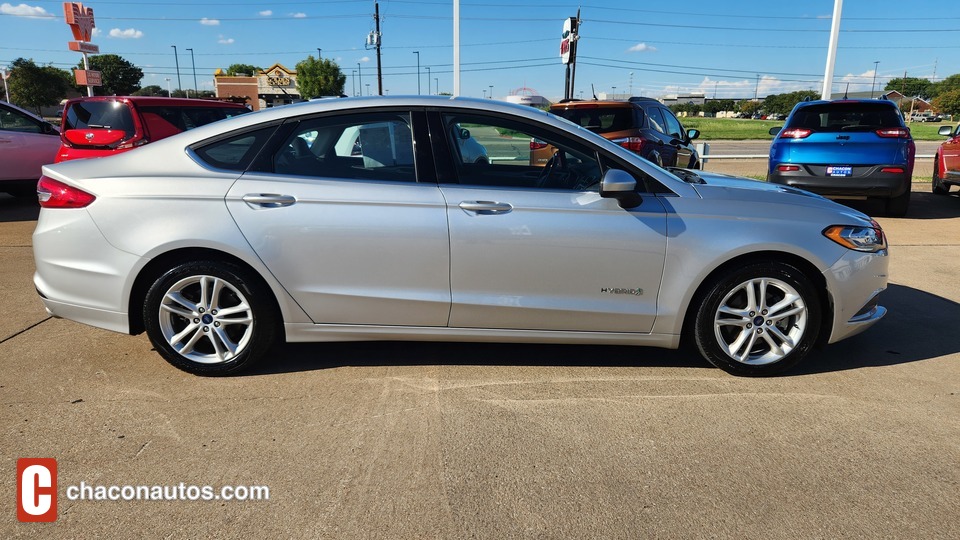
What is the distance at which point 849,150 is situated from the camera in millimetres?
8430

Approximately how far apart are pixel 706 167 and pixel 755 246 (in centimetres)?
1451

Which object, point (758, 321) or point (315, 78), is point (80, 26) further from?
point (315, 78)

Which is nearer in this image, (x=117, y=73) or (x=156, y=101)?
(x=156, y=101)

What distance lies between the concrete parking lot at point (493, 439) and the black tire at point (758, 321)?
14cm

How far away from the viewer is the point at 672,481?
103 inches

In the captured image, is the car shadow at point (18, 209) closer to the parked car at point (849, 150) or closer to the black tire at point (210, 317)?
the black tire at point (210, 317)

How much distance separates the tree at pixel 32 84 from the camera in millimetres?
63438

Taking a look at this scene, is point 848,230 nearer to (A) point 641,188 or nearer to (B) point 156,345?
(A) point 641,188

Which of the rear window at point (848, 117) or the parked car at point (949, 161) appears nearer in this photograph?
the rear window at point (848, 117)

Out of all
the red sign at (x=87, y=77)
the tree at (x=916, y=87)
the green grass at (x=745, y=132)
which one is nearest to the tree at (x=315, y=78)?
the green grass at (x=745, y=132)

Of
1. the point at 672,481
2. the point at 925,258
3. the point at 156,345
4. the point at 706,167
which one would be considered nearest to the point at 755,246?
the point at 672,481

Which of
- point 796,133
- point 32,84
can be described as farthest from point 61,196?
point 32,84

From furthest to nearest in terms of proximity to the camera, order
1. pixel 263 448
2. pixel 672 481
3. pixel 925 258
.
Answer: pixel 925 258 < pixel 263 448 < pixel 672 481

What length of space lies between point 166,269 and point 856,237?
397cm
